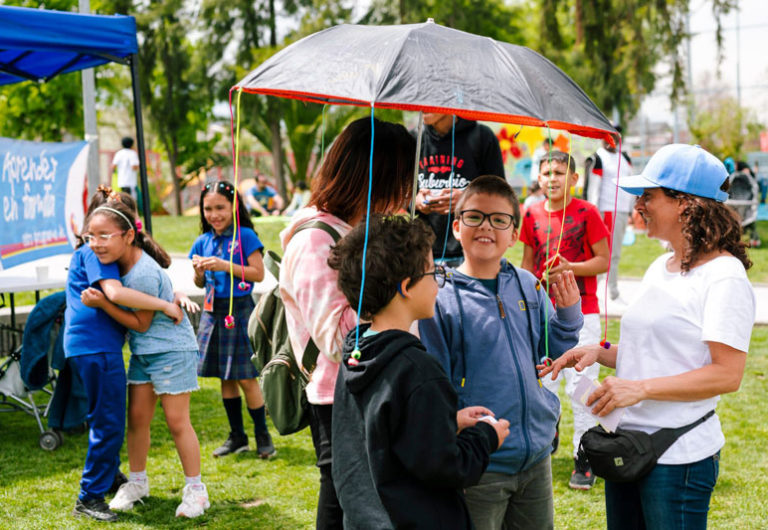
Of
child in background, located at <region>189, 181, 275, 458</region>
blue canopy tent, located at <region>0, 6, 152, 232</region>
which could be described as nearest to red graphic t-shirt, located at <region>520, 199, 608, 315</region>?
child in background, located at <region>189, 181, 275, 458</region>

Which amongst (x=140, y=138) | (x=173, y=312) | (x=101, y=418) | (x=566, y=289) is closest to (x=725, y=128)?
(x=140, y=138)

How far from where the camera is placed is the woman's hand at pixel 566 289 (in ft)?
8.86

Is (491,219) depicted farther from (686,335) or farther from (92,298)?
(92,298)

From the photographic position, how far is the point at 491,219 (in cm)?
271

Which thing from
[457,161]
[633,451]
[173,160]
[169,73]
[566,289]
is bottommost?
[633,451]

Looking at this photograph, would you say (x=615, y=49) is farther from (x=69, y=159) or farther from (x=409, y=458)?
(x=409, y=458)

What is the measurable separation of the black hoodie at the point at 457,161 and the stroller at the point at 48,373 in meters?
2.45

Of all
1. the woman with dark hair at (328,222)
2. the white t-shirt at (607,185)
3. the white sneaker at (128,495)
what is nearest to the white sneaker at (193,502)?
the white sneaker at (128,495)

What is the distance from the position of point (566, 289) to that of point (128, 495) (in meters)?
2.89

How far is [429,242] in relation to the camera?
231 cm

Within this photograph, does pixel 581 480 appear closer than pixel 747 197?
Yes

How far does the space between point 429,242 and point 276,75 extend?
0.66 meters

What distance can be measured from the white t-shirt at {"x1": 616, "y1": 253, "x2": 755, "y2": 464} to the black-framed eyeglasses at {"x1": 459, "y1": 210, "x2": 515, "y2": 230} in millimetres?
494

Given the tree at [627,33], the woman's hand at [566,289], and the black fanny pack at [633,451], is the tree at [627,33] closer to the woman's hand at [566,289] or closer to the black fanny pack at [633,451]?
the woman's hand at [566,289]
